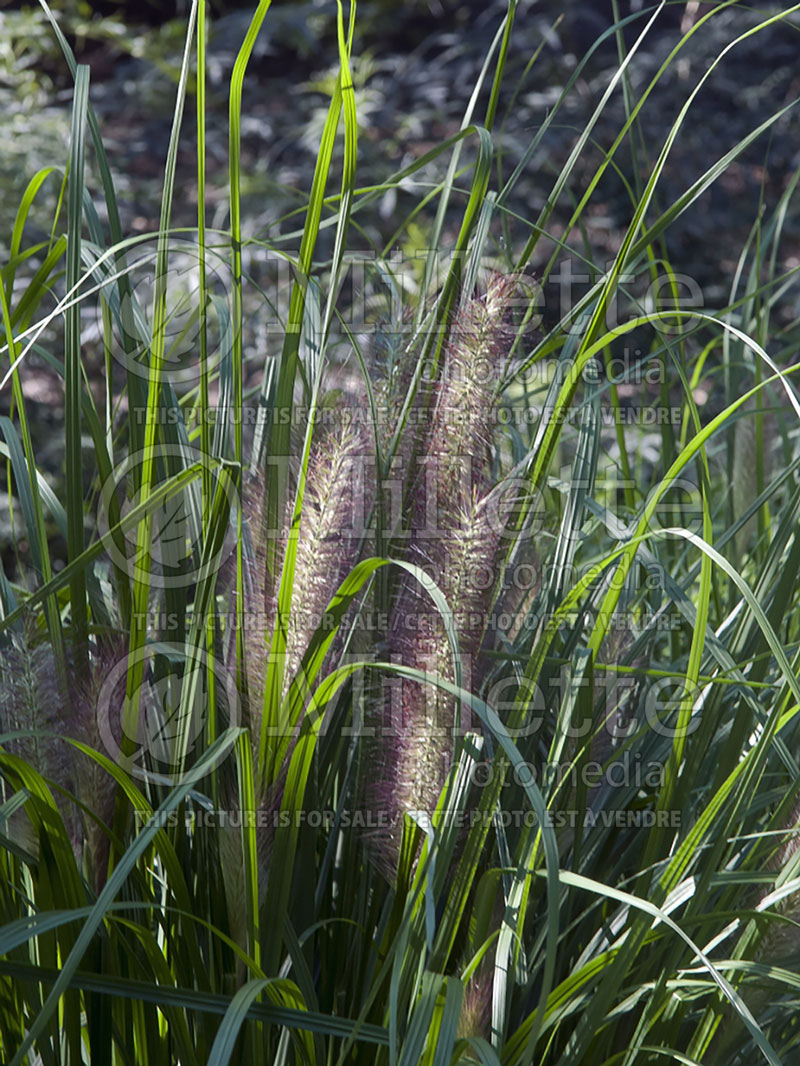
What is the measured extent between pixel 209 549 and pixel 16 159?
3.01m

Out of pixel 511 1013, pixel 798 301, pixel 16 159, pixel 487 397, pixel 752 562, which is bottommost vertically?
pixel 511 1013

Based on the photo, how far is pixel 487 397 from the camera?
0.69 m

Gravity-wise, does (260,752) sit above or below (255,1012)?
above

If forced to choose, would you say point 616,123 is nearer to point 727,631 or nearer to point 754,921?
point 727,631

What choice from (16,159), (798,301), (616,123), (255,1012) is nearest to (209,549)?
(255,1012)

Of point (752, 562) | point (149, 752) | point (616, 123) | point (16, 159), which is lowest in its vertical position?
point (149, 752)

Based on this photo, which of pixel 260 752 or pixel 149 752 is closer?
pixel 260 752

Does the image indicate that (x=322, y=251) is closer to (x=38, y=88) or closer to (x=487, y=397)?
(x=38, y=88)

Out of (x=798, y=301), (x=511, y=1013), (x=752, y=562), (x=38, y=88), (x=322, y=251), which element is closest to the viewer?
(x=511, y=1013)

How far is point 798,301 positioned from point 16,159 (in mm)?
2657

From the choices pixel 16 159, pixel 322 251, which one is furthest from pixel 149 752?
pixel 16 159

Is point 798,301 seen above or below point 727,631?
above

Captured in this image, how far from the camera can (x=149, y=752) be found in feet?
2.60

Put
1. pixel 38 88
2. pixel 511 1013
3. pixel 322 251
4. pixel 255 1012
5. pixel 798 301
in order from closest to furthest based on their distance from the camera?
pixel 255 1012 → pixel 511 1013 → pixel 322 251 → pixel 798 301 → pixel 38 88
